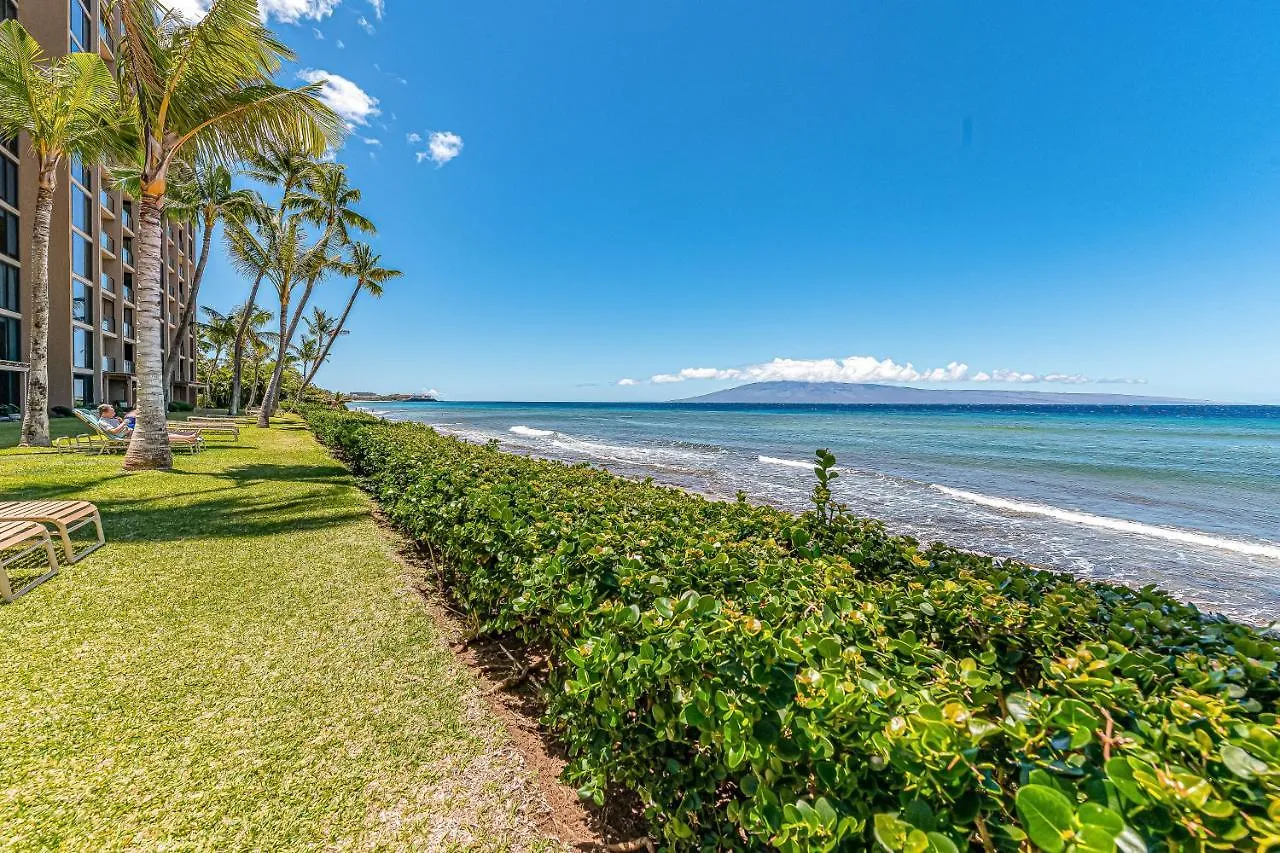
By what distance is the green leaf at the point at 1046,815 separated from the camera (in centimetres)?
83

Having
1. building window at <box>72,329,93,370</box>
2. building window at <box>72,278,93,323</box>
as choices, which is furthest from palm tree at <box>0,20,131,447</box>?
building window at <box>72,329,93,370</box>

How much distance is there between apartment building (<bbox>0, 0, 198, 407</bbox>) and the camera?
22234 millimetres

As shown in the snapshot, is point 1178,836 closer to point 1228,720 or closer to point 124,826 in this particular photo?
point 1228,720

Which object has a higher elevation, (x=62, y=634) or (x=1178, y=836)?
(x=1178, y=836)

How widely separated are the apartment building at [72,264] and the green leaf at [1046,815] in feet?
88.1

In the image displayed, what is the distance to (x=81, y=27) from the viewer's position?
2586cm

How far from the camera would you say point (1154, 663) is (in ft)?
4.80

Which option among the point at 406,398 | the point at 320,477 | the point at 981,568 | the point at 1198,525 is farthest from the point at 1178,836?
the point at 406,398

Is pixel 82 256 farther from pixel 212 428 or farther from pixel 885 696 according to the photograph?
pixel 885 696

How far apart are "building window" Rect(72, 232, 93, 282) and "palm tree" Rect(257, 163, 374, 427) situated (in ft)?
44.7

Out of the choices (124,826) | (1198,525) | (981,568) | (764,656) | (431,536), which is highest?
(764,656)

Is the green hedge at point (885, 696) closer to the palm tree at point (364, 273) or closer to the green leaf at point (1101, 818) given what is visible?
the green leaf at point (1101, 818)

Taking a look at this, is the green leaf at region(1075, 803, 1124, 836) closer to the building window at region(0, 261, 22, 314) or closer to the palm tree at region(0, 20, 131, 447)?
the palm tree at region(0, 20, 131, 447)

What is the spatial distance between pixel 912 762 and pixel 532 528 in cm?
221
